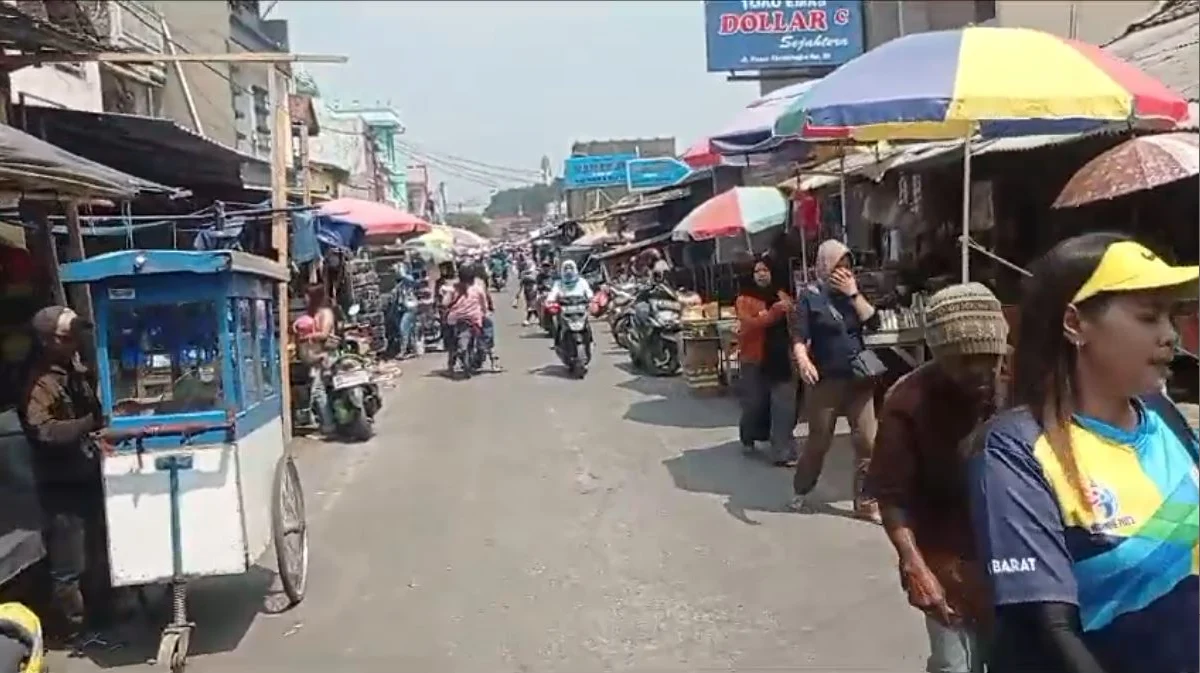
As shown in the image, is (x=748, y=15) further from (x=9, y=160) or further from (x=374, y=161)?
(x=9, y=160)

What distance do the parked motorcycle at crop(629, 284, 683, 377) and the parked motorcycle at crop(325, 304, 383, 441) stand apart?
5153 millimetres

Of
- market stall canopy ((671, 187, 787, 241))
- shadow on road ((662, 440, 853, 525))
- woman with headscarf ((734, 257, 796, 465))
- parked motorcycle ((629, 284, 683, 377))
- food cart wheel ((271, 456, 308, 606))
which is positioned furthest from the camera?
parked motorcycle ((629, 284, 683, 377))

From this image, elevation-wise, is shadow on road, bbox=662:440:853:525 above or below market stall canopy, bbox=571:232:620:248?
below

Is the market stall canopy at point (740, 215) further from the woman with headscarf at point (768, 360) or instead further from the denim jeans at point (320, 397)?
the woman with headscarf at point (768, 360)

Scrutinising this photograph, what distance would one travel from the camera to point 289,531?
6.92 metres

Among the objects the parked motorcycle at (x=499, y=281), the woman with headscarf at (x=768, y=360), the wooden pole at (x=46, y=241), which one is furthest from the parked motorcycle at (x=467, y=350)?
the parked motorcycle at (x=499, y=281)

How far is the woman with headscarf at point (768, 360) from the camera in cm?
1018

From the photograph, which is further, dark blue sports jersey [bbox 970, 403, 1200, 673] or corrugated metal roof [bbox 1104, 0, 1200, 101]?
corrugated metal roof [bbox 1104, 0, 1200, 101]

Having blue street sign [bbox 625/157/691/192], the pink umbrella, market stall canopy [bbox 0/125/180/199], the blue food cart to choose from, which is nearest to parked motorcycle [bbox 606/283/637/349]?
the pink umbrella

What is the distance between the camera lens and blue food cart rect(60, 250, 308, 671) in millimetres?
5988

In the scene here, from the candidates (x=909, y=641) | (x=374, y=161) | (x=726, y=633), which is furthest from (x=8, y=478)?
(x=374, y=161)

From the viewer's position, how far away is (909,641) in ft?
19.5

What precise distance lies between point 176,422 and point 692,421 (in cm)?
772

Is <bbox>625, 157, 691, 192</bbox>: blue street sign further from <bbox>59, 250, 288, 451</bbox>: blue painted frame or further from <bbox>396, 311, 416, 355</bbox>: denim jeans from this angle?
<bbox>59, 250, 288, 451</bbox>: blue painted frame
